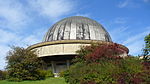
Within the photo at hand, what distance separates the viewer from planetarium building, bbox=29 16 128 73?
98.8 feet

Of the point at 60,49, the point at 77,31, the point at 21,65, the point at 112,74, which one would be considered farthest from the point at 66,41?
the point at 112,74

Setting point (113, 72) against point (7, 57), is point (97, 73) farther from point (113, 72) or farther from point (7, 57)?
point (7, 57)

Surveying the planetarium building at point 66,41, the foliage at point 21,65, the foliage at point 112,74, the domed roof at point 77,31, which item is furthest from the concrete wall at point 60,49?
the foliage at point 112,74

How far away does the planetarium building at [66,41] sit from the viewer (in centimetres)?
3012

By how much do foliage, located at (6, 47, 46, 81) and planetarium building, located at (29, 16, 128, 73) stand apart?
18.2ft

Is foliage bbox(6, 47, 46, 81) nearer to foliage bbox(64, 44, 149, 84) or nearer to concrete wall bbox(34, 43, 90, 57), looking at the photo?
foliage bbox(64, 44, 149, 84)

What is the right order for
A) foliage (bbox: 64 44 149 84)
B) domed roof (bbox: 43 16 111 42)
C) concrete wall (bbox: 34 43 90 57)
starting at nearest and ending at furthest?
1. foliage (bbox: 64 44 149 84)
2. concrete wall (bbox: 34 43 90 57)
3. domed roof (bbox: 43 16 111 42)

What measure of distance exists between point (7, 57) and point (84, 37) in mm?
15798

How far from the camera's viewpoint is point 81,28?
35594 mm

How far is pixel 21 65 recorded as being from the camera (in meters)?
20.4

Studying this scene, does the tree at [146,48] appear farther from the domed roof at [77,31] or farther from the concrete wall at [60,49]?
the domed roof at [77,31]

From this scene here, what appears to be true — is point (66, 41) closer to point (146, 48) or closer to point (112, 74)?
point (146, 48)

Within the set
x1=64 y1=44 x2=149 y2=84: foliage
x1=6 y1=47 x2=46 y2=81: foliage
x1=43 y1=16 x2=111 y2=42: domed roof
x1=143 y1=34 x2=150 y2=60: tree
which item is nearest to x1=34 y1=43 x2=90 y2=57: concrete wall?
x1=43 y1=16 x2=111 y2=42: domed roof

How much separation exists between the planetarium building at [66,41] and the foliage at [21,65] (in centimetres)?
553
